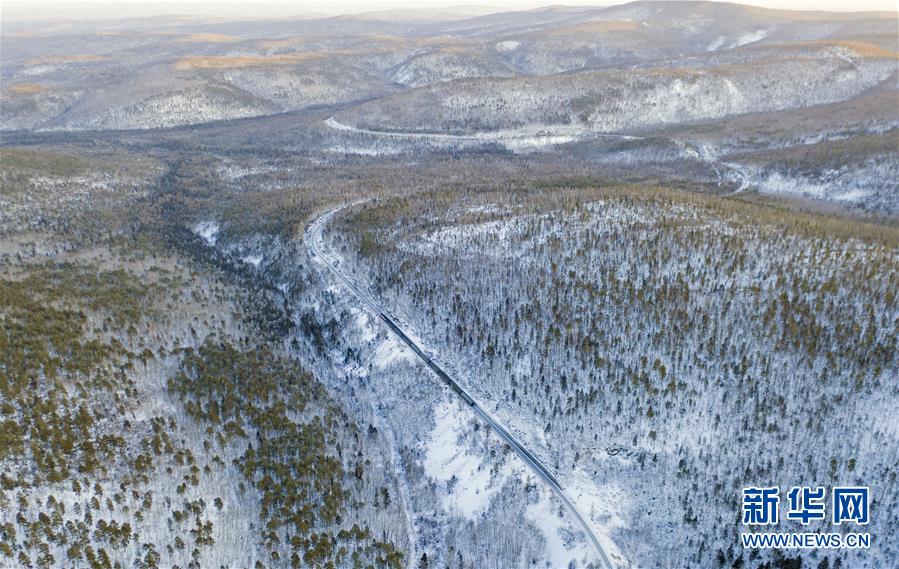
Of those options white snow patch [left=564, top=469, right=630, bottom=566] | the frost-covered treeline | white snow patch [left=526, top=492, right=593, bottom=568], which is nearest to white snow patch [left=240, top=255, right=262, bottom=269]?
the frost-covered treeline

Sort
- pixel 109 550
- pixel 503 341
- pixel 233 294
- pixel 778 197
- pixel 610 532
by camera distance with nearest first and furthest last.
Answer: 1. pixel 109 550
2. pixel 610 532
3. pixel 503 341
4. pixel 233 294
5. pixel 778 197

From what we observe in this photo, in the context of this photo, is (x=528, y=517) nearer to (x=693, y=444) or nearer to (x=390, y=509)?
(x=390, y=509)

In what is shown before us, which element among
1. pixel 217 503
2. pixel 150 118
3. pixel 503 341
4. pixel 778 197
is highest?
pixel 150 118

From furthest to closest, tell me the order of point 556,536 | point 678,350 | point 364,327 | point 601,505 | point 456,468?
point 364,327, point 678,350, point 456,468, point 601,505, point 556,536

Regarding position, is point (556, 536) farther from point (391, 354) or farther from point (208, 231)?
point (208, 231)

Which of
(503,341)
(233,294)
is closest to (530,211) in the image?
(503,341)

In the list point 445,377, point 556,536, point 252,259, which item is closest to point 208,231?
point 252,259

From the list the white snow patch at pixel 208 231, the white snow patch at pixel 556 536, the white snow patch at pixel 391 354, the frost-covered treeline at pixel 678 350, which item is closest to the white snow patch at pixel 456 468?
the white snow patch at pixel 556 536

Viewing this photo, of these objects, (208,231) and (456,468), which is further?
(208,231)

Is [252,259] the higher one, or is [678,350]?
[252,259]
